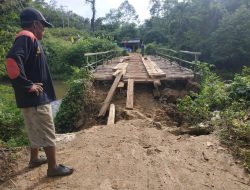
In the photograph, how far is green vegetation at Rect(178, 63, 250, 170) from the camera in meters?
4.71

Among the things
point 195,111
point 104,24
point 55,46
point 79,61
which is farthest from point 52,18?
point 195,111

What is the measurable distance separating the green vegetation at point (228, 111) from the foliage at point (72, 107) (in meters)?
3.30

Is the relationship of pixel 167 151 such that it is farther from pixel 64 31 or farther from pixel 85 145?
pixel 64 31

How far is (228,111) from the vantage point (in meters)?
5.62

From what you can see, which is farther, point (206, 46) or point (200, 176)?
point (206, 46)

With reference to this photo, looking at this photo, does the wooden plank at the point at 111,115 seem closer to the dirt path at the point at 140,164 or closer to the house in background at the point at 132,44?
the dirt path at the point at 140,164

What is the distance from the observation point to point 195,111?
627 cm

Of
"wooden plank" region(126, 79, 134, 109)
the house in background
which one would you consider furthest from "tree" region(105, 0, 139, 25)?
"wooden plank" region(126, 79, 134, 109)

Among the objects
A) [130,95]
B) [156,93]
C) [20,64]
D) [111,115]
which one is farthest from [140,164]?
[156,93]

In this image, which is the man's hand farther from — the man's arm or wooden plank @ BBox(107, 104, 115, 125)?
wooden plank @ BBox(107, 104, 115, 125)

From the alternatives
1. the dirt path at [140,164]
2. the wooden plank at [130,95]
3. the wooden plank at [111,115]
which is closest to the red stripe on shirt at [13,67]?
the dirt path at [140,164]

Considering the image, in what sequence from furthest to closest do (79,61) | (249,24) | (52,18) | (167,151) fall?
(52,18), (249,24), (79,61), (167,151)

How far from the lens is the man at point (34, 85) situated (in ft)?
11.3

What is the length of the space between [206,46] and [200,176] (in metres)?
32.8
